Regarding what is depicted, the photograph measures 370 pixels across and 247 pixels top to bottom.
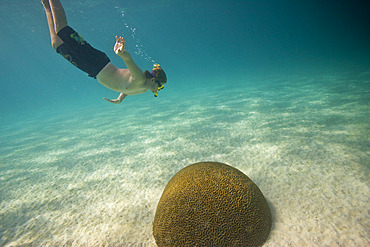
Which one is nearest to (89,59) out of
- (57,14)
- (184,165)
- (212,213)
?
(57,14)

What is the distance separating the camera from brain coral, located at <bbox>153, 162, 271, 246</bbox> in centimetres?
213

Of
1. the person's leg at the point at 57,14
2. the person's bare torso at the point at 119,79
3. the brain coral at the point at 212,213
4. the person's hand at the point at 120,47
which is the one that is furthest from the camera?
the person's bare torso at the point at 119,79

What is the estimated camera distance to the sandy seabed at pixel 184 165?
2.71 meters

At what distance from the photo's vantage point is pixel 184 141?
6.36 meters

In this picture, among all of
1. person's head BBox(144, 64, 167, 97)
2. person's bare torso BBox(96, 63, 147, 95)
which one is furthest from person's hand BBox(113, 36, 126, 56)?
person's head BBox(144, 64, 167, 97)

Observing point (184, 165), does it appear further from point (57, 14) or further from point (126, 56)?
point (57, 14)

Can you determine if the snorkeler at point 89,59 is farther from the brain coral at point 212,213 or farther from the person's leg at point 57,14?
the brain coral at point 212,213

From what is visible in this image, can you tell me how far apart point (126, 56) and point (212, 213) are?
9.88 feet

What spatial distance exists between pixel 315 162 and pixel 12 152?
12544 mm

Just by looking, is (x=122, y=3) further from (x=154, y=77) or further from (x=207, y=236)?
(x=207, y=236)

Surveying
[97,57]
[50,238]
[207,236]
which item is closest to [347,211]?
[207,236]

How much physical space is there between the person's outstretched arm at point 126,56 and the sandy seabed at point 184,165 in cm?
254

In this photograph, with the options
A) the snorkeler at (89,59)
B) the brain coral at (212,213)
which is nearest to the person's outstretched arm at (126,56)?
the snorkeler at (89,59)

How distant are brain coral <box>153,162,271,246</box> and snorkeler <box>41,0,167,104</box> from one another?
7.72 ft
